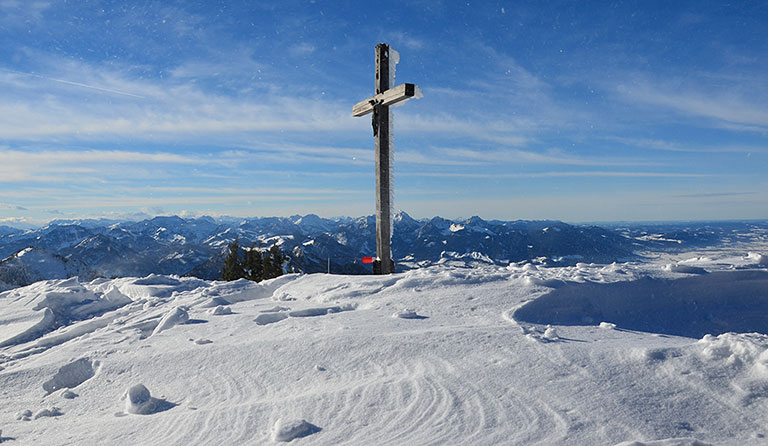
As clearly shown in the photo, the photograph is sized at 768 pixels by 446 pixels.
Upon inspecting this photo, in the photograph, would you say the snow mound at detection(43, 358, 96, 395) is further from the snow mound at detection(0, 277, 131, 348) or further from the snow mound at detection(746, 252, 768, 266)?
the snow mound at detection(746, 252, 768, 266)

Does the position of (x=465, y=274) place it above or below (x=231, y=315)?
above

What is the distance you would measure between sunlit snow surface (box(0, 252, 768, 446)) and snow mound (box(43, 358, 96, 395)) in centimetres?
1

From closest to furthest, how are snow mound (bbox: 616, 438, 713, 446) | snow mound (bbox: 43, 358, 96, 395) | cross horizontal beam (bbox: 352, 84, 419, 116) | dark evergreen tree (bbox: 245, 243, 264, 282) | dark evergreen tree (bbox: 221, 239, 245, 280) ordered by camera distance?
1. snow mound (bbox: 616, 438, 713, 446)
2. snow mound (bbox: 43, 358, 96, 395)
3. cross horizontal beam (bbox: 352, 84, 419, 116)
4. dark evergreen tree (bbox: 221, 239, 245, 280)
5. dark evergreen tree (bbox: 245, 243, 264, 282)

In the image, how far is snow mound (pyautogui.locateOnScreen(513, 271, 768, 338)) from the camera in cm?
423

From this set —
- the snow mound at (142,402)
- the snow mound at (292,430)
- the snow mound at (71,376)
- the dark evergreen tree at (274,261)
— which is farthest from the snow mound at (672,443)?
the dark evergreen tree at (274,261)

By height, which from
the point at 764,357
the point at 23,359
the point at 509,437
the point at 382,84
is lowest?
the point at 23,359

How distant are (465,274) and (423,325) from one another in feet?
5.21

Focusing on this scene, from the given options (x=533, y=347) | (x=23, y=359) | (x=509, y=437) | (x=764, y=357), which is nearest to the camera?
(x=509, y=437)

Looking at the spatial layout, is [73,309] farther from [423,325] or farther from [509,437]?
[509,437]

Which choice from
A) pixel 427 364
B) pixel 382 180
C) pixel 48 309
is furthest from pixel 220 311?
pixel 382 180

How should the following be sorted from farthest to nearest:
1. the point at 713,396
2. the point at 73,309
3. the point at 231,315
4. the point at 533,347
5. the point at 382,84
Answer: the point at 382,84 → the point at 73,309 → the point at 231,315 → the point at 533,347 → the point at 713,396

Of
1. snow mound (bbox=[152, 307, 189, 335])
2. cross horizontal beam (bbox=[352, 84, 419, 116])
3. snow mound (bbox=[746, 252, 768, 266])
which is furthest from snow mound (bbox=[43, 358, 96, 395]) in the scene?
snow mound (bbox=[746, 252, 768, 266])

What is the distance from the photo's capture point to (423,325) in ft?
13.0

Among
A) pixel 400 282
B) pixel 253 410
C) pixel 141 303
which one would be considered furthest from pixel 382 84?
pixel 253 410
